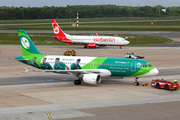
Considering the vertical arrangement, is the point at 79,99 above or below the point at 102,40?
below

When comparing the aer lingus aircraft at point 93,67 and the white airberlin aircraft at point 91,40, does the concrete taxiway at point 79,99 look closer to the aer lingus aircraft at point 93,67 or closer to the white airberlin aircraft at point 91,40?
the aer lingus aircraft at point 93,67

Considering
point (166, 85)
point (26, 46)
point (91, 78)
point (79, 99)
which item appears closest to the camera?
point (79, 99)

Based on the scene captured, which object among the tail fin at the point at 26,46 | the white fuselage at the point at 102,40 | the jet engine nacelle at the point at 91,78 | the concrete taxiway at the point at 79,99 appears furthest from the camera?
the white fuselage at the point at 102,40

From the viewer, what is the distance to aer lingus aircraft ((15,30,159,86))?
4444 centimetres

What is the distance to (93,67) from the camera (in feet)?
153

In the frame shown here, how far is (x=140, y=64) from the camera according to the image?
44.8 m

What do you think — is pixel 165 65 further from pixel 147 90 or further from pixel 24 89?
pixel 24 89

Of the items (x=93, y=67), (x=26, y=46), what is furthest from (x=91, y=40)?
(x=93, y=67)

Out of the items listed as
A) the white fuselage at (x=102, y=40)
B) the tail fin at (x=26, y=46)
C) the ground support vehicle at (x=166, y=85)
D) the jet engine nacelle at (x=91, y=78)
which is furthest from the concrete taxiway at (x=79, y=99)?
the white fuselage at (x=102, y=40)

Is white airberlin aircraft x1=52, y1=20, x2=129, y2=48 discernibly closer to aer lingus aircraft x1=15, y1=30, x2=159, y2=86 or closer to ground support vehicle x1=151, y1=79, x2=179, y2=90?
aer lingus aircraft x1=15, y1=30, x2=159, y2=86

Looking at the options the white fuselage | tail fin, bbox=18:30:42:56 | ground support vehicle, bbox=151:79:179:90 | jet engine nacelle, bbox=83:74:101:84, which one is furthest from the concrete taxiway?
the white fuselage

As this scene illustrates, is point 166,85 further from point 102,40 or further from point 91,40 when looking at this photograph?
point 91,40

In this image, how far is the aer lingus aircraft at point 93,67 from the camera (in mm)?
44438

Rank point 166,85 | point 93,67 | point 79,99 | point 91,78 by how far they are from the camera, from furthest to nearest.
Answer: point 93,67 → point 91,78 → point 166,85 → point 79,99
